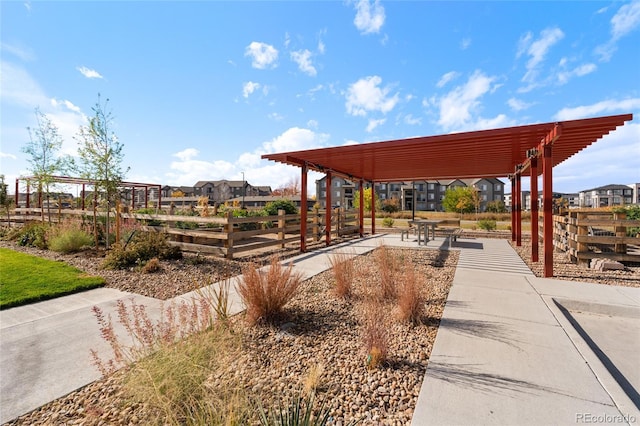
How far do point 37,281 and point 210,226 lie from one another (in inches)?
229

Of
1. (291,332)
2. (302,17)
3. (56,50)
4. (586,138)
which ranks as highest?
(302,17)

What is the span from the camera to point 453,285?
4.93 metres

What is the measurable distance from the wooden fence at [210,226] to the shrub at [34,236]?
2.07 ft

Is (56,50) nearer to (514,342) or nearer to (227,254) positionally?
(227,254)

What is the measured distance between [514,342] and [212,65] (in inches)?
344

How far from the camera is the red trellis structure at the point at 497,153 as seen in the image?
529 cm

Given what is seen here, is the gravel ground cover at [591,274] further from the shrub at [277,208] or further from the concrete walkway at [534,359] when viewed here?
the shrub at [277,208]

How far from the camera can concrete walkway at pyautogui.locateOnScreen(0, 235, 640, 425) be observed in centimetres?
188

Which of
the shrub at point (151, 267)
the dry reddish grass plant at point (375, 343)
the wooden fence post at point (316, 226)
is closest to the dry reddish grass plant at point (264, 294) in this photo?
the dry reddish grass plant at point (375, 343)

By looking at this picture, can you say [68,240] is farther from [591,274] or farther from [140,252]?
[591,274]

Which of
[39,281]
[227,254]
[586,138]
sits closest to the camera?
[39,281]

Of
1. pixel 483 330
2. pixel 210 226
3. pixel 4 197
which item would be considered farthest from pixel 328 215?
pixel 4 197

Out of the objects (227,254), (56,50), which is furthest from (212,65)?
(227,254)

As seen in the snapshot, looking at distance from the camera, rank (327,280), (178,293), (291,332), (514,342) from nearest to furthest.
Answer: (514,342) < (291,332) < (178,293) < (327,280)
